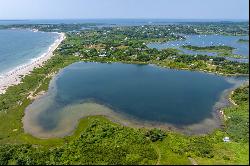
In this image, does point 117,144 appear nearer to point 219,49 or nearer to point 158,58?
point 158,58

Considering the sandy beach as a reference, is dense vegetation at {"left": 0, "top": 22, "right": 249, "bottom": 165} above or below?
below

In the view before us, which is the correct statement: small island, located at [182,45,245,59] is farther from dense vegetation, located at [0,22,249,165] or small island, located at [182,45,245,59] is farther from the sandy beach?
the sandy beach

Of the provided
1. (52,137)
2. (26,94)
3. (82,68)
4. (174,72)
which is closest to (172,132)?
(52,137)

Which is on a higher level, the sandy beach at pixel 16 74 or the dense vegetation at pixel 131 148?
the sandy beach at pixel 16 74

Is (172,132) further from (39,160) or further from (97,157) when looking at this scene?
(39,160)

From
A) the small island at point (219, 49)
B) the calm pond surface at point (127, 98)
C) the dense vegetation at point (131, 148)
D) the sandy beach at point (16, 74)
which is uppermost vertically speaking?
the small island at point (219, 49)

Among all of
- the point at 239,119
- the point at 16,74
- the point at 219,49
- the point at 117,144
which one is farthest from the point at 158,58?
the point at 117,144

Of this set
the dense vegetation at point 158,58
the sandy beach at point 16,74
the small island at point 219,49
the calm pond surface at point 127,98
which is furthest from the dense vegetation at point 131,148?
the small island at point 219,49

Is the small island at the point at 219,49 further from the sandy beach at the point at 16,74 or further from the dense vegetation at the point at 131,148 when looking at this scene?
the dense vegetation at the point at 131,148

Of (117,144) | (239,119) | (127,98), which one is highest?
(127,98)

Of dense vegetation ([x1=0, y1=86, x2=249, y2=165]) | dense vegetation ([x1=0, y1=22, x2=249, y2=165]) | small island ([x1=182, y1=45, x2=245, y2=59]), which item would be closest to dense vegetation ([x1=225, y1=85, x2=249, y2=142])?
dense vegetation ([x1=0, y1=22, x2=249, y2=165])
